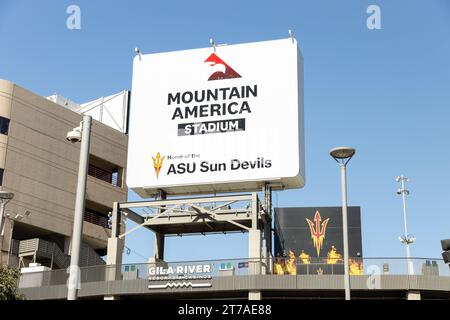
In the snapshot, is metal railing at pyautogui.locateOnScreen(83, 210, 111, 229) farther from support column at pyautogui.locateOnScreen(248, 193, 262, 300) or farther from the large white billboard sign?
support column at pyautogui.locateOnScreen(248, 193, 262, 300)

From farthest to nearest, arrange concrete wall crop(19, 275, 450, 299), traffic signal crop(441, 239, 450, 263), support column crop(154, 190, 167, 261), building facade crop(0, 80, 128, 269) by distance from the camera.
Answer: building facade crop(0, 80, 128, 269) < support column crop(154, 190, 167, 261) < concrete wall crop(19, 275, 450, 299) < traffic signal crop(441, 239, 450, 263)

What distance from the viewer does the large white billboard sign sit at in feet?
150

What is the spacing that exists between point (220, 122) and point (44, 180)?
68.9ft

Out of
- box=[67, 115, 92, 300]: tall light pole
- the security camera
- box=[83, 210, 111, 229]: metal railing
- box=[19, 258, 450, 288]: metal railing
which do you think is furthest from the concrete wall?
box=[83, 210, 111, 229]: metal railing

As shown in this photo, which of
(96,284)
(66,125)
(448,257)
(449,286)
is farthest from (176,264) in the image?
(66,125)

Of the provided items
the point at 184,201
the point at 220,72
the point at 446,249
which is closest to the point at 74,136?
the point at 446,249

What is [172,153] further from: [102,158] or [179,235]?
[102,158]

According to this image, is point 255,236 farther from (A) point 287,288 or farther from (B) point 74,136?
(B) point 74,136

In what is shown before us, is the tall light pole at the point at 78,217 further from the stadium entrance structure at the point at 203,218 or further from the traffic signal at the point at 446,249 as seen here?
the stadium entrance structure at the point at 203,218

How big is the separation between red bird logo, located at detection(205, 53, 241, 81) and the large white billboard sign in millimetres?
71

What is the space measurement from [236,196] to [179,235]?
6595mm

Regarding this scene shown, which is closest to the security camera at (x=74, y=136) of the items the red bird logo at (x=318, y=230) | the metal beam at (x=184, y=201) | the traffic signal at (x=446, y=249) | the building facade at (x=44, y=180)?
the traffic signal at (x=446, y=249)

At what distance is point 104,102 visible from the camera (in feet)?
233

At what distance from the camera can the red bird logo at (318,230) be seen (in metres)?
48.9
